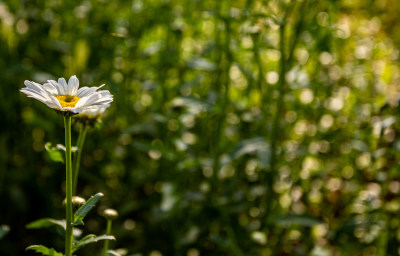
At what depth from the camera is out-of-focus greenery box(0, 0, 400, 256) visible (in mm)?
1604

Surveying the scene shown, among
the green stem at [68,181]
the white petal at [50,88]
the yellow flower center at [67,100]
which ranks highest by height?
the white petal at [50,88]

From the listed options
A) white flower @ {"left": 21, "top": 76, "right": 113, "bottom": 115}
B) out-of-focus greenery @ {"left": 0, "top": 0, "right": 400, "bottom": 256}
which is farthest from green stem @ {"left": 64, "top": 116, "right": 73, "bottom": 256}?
out-of-focus greenery @ {"left": 0, "top": 0, "right": 400, "bottom": 256}

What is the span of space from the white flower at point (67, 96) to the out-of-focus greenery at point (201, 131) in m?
0.66

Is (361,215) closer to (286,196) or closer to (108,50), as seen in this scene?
(286,196)

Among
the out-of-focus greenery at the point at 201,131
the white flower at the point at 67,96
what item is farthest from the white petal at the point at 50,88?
the out-of-focus greenery at the point at 201,131

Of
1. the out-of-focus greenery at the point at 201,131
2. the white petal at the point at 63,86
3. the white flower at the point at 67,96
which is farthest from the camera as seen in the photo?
the out-of-focus greenery at the point at 201,131

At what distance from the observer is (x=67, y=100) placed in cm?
86

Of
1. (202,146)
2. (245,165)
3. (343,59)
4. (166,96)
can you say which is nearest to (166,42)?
(166,96)

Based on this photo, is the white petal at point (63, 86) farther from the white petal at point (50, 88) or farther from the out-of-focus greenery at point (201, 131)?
the out-of-focus greenery at point (201, 131)

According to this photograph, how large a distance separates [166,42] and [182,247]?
75cm

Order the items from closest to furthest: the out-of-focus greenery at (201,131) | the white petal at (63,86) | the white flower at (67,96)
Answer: the white flower at (67,96) → the white petal at (63,86) → the out-of-focus greenery at (201,131)

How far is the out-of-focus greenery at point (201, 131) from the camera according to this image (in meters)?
1.60

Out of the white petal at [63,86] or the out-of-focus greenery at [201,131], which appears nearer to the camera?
the white petal at [63,86]

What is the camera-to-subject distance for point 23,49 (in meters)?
2.10
